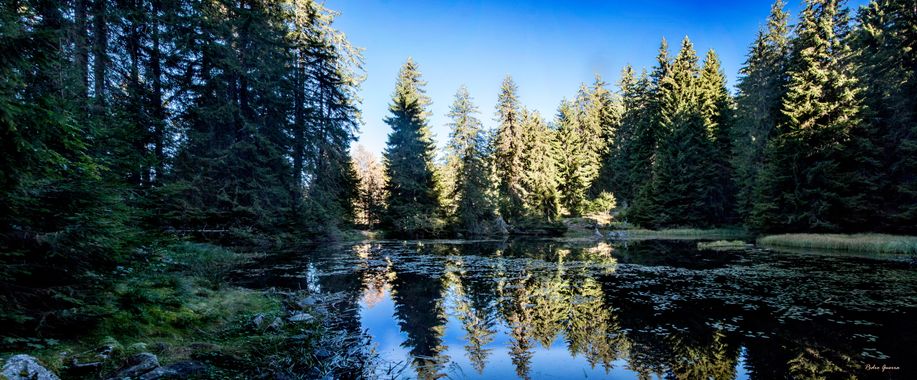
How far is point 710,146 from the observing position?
139 feet

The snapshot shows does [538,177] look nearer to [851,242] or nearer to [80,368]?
[851,242]

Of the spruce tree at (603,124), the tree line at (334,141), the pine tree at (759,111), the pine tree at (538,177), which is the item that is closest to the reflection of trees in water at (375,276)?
the tree line at (334,141)

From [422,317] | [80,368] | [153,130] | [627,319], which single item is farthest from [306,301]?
[153,130]

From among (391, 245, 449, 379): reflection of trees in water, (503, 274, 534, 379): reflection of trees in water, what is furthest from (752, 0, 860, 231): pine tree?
(391, 245, 449, 379): reflection of trees in water

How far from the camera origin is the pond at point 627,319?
6.68 meters

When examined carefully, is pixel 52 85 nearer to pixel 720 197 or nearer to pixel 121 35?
pixel 121 35

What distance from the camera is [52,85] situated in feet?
25.5

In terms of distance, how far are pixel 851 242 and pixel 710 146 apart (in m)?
21.1

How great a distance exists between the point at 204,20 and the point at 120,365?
17.9 m

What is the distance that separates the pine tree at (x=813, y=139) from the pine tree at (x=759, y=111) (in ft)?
12.1

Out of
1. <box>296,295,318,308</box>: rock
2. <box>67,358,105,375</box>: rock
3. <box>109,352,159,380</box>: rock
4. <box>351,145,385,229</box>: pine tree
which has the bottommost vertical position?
<box>296,295,318,308</box>: rock

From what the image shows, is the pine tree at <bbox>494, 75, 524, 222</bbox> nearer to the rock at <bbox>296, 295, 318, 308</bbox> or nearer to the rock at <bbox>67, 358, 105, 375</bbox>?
the rock at <bbox>296, 295, 318, 308</bbox>

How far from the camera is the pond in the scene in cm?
668

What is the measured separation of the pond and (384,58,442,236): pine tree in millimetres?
23547
